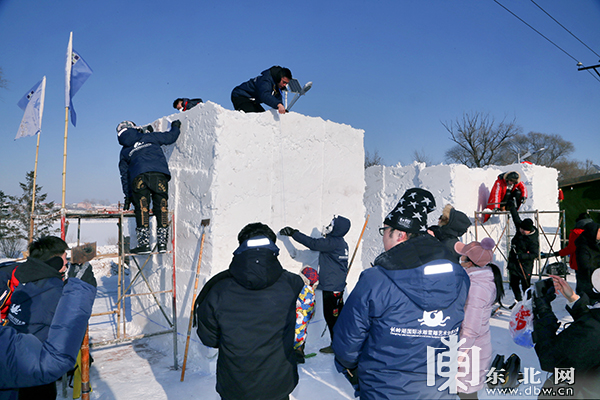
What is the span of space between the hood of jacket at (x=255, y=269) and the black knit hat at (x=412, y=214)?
2.43 feet

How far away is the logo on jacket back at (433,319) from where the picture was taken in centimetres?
184

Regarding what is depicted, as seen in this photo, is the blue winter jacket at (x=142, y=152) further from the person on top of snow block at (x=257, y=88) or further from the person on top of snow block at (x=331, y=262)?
the person on top of snow block at (x=331, y=262)

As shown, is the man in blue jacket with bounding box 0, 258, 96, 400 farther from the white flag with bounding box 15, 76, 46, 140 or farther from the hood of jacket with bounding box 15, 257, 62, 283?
the white flag with bounding box 15, 76, 46, 140

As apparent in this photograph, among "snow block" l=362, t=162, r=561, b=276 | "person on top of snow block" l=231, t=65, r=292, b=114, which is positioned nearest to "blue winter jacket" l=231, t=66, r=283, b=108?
"person on top of snow block" l=231, t=65, r=292, b=114

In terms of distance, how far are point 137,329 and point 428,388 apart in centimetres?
492

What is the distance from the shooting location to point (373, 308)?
5.96 feet

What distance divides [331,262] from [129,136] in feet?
10.1

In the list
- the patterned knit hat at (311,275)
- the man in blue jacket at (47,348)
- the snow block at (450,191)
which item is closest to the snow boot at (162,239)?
the patterned knit hat at (311,275)

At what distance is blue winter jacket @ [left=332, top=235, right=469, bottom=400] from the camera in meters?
1.81

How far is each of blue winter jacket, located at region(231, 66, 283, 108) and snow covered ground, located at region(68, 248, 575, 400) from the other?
10.3ft

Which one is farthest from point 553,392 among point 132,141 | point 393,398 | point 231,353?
point 132,141

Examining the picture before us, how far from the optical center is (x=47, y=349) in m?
1.52

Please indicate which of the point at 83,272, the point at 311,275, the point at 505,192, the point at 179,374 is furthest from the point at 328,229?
the point at 505,192

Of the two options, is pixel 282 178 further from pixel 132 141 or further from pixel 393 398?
pixel 393 398
